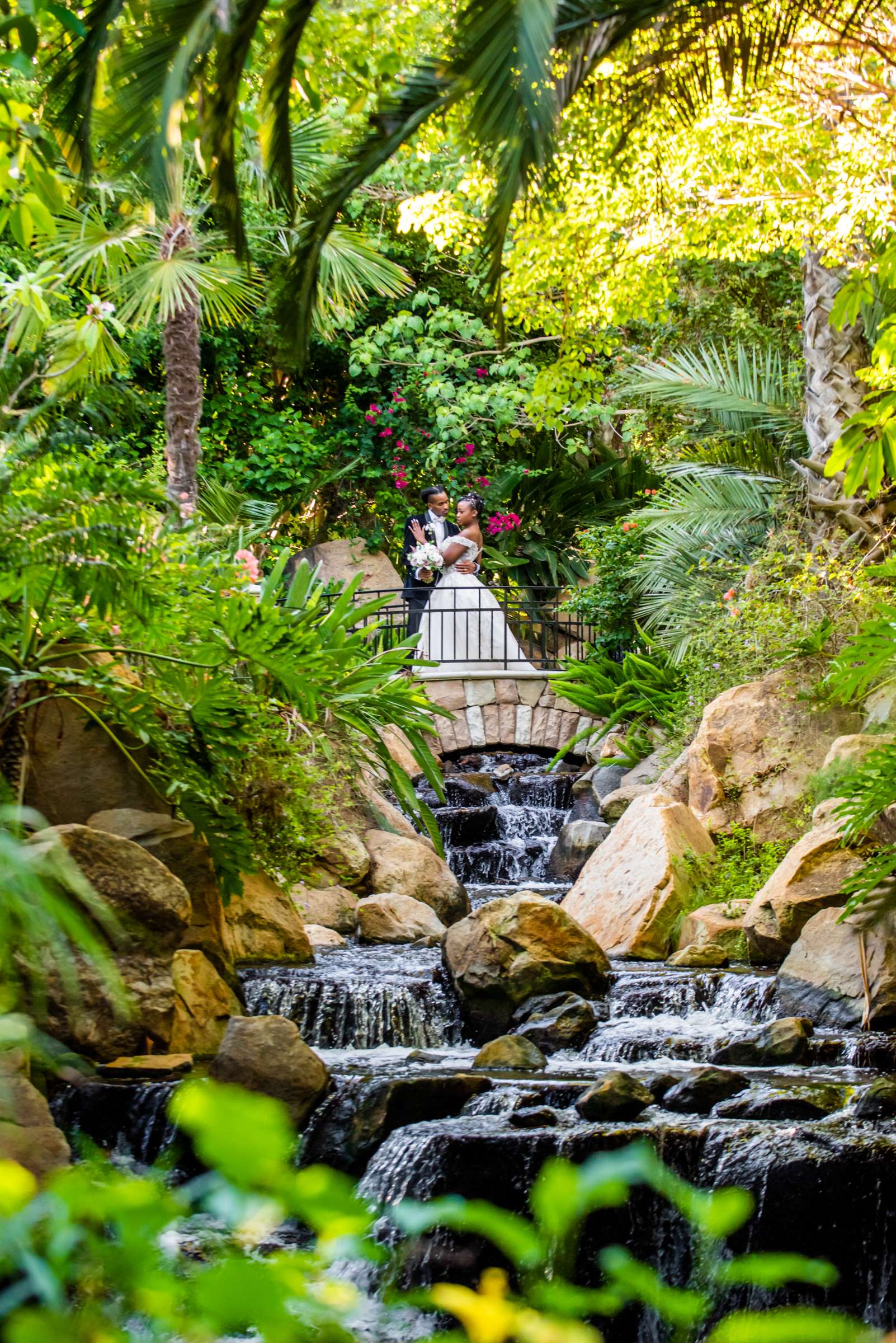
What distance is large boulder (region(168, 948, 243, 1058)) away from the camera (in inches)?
241

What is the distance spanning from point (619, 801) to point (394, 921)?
368cm

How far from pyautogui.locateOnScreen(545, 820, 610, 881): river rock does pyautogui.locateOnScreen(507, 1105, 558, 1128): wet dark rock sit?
216 inches

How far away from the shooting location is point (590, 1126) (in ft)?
17.5

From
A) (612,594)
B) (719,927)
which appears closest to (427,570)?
(612,594)

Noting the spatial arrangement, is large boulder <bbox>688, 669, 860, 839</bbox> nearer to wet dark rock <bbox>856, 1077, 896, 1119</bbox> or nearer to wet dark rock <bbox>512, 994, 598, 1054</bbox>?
wet dark rock <bbox>512, 994, 598, 1054</bbox>

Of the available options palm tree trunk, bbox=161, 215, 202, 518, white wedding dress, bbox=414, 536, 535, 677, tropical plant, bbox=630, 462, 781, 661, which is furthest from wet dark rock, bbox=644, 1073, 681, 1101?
white wedding dress, bbox=414, 536, 535, 677

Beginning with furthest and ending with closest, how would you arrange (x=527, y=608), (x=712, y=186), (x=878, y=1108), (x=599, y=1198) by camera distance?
(x=527, y=608), (x=712, y=186), (x=878, y=1108), (x=599, y=1198)

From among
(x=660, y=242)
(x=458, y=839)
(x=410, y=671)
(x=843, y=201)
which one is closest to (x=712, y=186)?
(x=660, y=242)

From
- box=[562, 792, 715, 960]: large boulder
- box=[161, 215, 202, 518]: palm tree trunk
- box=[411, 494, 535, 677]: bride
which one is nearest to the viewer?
box=[562, 792, 715, 960]: large boulder

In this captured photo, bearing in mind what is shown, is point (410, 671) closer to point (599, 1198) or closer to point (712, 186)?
point (712, 186)

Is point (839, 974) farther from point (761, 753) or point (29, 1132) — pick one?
point (29, 1132)

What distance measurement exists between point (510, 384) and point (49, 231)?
39.2 ft

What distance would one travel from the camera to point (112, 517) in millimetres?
4801

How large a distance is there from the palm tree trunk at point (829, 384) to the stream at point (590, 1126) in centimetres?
458
